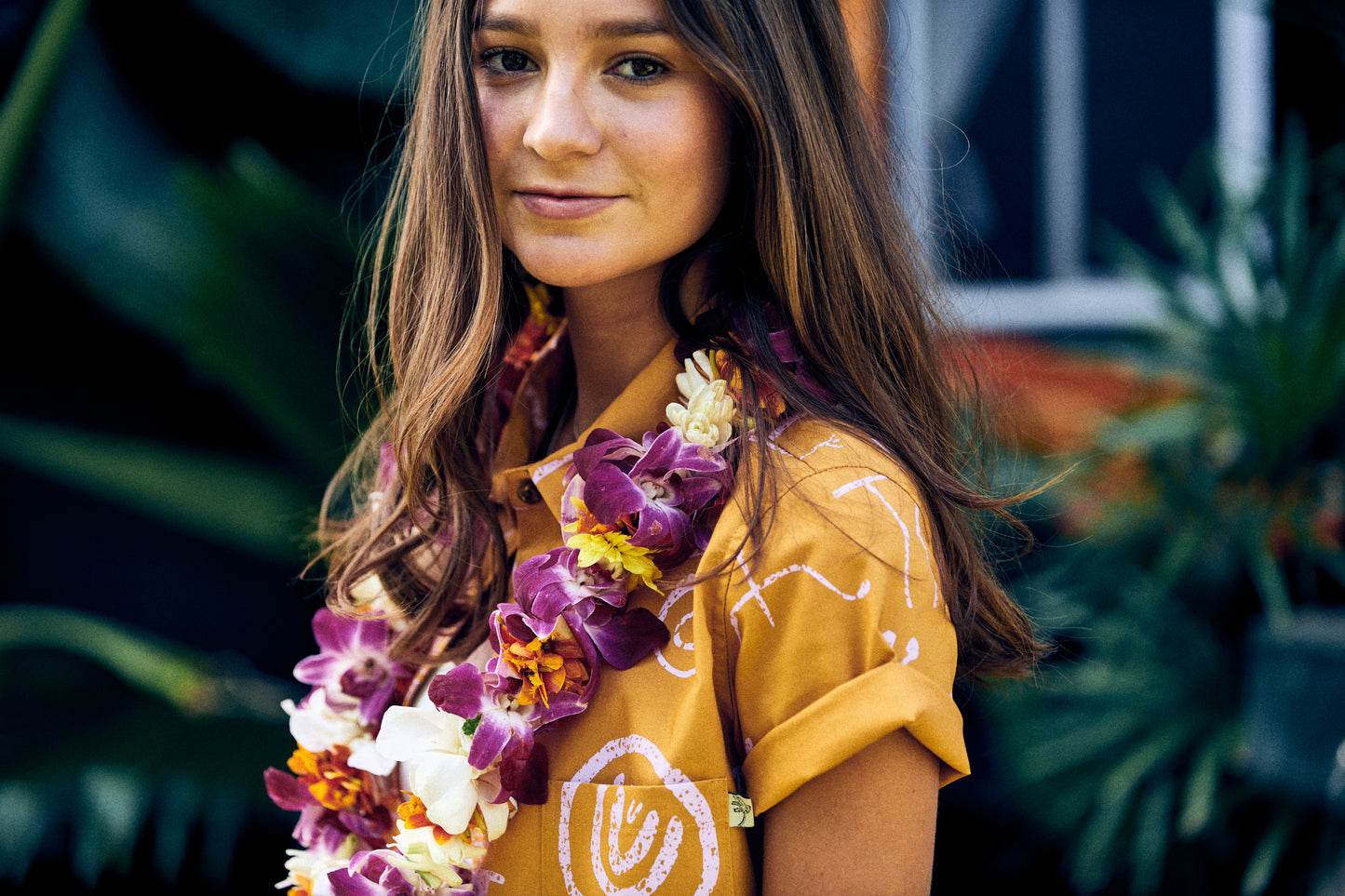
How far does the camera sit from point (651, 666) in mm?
1200

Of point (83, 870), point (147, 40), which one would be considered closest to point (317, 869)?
point (83, 870)

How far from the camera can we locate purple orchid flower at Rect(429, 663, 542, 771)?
47.6 inches

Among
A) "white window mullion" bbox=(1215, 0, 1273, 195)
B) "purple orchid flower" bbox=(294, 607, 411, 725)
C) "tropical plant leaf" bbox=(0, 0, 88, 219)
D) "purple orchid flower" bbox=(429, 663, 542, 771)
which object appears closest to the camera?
"purple orchid flower" bbox=(429, 663, 542, 771)

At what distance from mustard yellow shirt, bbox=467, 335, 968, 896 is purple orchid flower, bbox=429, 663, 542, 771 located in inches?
1.4

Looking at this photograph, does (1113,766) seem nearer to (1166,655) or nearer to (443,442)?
(1166,655)

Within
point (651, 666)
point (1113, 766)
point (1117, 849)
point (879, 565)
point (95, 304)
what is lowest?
point (1117, 849)

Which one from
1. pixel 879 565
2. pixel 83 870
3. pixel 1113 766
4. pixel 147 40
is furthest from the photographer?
pixel 147 40

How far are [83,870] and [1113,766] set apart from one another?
2718 mm

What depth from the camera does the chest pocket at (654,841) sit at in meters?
1.13

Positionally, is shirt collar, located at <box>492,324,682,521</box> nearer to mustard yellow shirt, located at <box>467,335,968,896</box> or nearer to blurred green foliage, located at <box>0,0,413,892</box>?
mustard yellow shirt, located at <box>467,335,968,896</box>

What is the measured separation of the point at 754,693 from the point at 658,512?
20cm

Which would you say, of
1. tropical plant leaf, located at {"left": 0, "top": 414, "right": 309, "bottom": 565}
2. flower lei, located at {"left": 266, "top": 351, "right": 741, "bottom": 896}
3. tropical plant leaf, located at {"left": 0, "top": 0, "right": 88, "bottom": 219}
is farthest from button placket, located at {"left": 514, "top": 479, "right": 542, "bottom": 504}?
tropical plant leaf, located at {"left": 0, "top": 0, "right": 88, "bottom": 219}

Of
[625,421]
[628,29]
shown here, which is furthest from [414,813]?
[628,29]

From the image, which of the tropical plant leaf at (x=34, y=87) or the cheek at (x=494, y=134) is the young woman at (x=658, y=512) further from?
the tropical plant leaf at (x=34, y=87)
